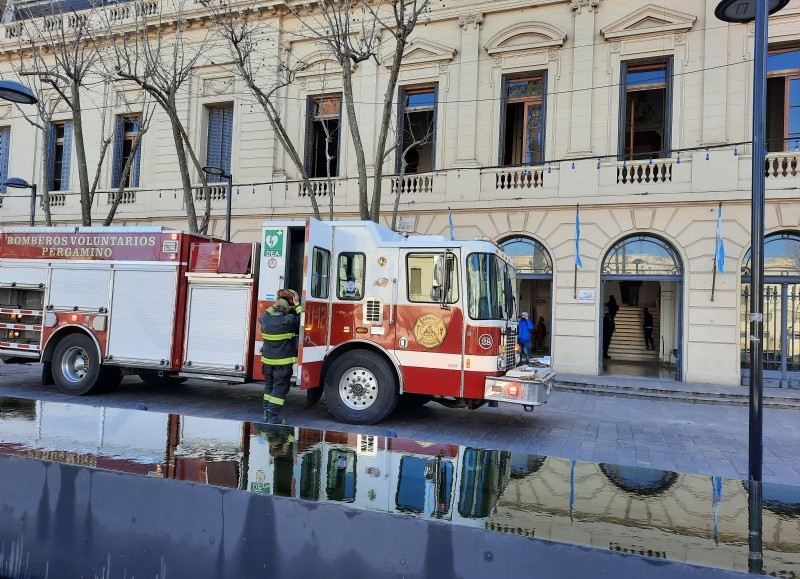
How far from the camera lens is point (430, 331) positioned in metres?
8.64

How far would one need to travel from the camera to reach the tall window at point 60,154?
73.3ft

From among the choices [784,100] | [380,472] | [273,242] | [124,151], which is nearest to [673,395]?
[784,100]

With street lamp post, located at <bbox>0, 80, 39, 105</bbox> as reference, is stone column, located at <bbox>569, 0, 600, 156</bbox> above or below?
above

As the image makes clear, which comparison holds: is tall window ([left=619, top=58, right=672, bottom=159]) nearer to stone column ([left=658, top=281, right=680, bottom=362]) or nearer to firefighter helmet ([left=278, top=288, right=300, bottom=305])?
stone column ([left=658, top=281, right=680, bottom=362])

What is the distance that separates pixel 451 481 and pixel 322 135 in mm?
17268

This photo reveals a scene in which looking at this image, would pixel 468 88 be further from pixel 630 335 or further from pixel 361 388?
pixel 361 388

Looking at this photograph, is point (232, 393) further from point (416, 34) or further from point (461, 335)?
point (416, 34)

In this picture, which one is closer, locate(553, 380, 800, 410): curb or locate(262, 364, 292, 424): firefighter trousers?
locate(262, 364, 292, 424): firefighter trousers

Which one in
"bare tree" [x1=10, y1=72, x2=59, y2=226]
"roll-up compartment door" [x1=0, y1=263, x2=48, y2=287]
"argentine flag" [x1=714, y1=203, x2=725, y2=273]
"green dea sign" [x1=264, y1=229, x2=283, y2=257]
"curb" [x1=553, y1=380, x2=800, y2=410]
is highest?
"bare tree" [x1=10, y1=72, x2=59, y2=226]

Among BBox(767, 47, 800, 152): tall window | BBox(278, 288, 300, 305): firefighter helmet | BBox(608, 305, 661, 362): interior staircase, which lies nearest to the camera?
BBox(278, 288, 300, 305): firefighter helmet

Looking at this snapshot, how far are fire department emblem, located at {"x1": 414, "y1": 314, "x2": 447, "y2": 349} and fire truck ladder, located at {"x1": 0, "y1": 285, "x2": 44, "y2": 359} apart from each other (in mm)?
7092

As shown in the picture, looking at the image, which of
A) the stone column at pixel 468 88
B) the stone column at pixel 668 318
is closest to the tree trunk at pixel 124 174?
the stone column at pixel 468 88

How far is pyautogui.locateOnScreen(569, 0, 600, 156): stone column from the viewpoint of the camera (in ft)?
52.3

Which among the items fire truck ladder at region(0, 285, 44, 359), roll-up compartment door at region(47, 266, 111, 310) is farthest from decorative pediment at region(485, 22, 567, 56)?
fire truck ladder at region(0, 285, 44, 359)
